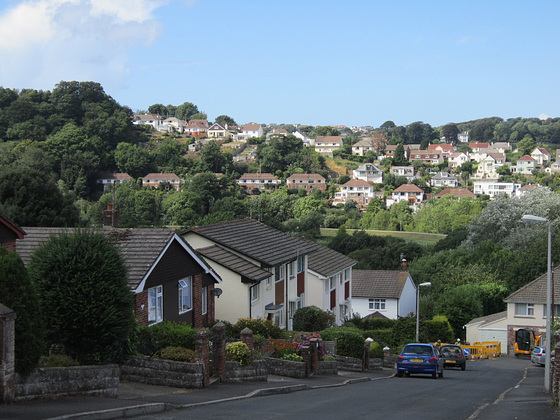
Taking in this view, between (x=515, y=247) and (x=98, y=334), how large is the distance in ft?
208

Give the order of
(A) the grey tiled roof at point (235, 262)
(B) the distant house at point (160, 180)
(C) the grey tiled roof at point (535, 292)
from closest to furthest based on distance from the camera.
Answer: (A) the grey tiled roof at point (235, 262) → (C) the grey tiled roof at point (535, 292) → (B) the distant house at point (160, 180)

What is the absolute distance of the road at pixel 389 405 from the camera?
12555mm

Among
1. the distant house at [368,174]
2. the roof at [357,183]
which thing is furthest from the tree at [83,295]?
the distant house at [368,174]

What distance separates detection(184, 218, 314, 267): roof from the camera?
29.1 meters

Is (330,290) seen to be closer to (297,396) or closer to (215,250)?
(215,250)

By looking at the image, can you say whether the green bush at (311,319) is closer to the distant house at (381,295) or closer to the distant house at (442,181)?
the distant house at (381,295)

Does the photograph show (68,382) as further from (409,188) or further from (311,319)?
(409,188)

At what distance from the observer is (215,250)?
92.9ft

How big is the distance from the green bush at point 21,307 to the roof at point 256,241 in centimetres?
1717

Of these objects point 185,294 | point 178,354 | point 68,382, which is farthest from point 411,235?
point 68,382

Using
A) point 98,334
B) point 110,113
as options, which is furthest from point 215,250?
Result: point 110,113

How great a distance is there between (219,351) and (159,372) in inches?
73.6

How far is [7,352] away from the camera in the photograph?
34.8 ft

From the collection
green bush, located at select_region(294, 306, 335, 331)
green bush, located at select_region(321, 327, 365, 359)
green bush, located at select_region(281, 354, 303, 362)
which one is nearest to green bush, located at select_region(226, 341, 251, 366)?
green bush, located at select_region(281, 354, 303, 362)
